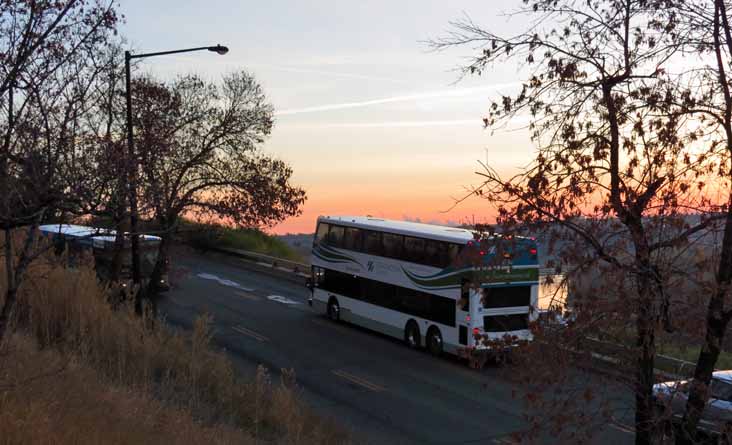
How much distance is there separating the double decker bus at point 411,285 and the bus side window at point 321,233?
1.5 inches

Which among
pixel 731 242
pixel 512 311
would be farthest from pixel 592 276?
pixel 512 311

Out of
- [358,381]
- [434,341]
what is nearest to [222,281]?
[434,341]

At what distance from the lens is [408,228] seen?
2391 centimetres

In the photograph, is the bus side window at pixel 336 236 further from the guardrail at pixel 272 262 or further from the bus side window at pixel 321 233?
the guardrail at pixel 272 262

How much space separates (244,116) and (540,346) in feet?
59.6

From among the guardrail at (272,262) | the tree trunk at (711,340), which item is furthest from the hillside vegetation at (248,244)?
the tree trunk at (711,340)

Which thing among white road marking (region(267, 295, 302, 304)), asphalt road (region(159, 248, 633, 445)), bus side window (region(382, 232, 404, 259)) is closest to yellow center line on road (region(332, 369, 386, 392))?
asphalt road (region(159, 248, 633, 445))

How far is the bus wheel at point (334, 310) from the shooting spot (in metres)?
27.0

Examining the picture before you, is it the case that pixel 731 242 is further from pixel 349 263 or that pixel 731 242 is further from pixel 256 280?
pixel 256 280

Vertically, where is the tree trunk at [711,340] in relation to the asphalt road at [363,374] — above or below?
above

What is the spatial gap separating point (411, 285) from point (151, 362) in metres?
11.3

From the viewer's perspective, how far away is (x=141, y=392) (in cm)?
1072

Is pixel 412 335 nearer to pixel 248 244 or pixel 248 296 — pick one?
pixel 248 296

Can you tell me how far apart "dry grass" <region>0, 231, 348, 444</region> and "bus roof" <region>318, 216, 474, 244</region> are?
9213 mm
